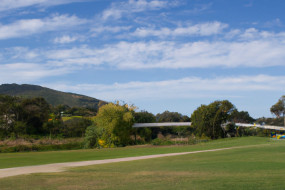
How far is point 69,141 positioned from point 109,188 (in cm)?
4324

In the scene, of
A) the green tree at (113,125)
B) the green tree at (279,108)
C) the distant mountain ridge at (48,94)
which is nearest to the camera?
the green tree at (113,125)

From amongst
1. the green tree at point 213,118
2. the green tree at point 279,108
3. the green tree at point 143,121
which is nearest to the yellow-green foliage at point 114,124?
the green tree at point 143,121

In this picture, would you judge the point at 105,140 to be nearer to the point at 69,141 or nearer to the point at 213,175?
the point at 69,141

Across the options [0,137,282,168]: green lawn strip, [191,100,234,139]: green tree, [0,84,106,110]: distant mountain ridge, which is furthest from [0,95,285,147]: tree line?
[0,84,106,110]: distant mountain ridge

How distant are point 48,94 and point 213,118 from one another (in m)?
132

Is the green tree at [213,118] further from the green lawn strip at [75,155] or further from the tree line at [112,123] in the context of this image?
the green lawn strip at [75,155]

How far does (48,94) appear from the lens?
16775 cm

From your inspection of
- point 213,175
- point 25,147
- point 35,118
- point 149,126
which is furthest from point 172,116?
point 213,175

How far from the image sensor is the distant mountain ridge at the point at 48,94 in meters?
163

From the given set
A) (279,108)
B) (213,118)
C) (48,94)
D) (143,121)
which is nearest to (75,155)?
(213,118)

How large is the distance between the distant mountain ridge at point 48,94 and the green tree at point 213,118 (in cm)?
11601

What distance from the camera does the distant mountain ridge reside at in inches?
6432

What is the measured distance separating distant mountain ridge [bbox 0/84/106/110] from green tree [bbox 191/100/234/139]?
116009 millimetres

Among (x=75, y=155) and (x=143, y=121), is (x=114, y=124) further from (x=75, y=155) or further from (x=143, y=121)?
(x=75, y=155)
